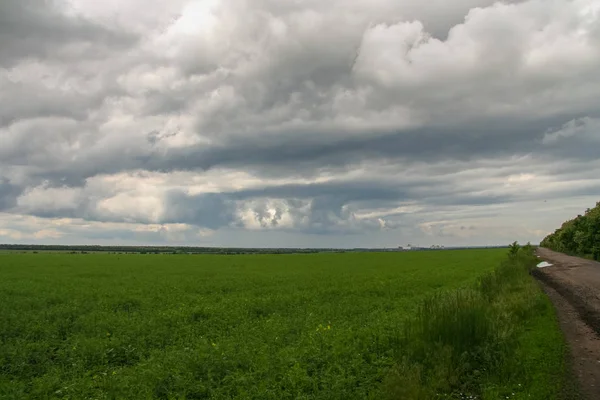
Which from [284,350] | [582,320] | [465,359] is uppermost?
[582,320]

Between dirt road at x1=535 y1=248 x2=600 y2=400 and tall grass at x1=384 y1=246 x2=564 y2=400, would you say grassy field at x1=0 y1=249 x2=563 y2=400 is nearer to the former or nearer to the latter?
tall grass at x1=384 y1=246 x2=564 y2=400

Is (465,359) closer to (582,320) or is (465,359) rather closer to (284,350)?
(284,350)

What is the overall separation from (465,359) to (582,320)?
9.46m

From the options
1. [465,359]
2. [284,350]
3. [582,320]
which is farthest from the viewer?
[582,320]

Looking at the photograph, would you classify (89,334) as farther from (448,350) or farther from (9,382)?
(448,350)

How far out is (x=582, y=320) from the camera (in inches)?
804

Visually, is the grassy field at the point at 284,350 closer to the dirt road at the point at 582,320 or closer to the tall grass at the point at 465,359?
the tall grass at the point at 465,359

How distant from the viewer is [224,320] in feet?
77.8

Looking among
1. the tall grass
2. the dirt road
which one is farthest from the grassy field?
the dirt road

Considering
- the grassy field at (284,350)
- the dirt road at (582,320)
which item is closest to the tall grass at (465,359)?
the grassy field at (284,350)

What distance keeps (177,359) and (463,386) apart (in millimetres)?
9527

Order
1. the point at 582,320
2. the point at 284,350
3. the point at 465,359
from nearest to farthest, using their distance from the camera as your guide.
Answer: the point at 465,359 < the point at 284,350 < the point at 582,320

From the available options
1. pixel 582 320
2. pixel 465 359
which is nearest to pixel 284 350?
pixel 465 359

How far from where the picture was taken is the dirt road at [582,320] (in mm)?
12602
